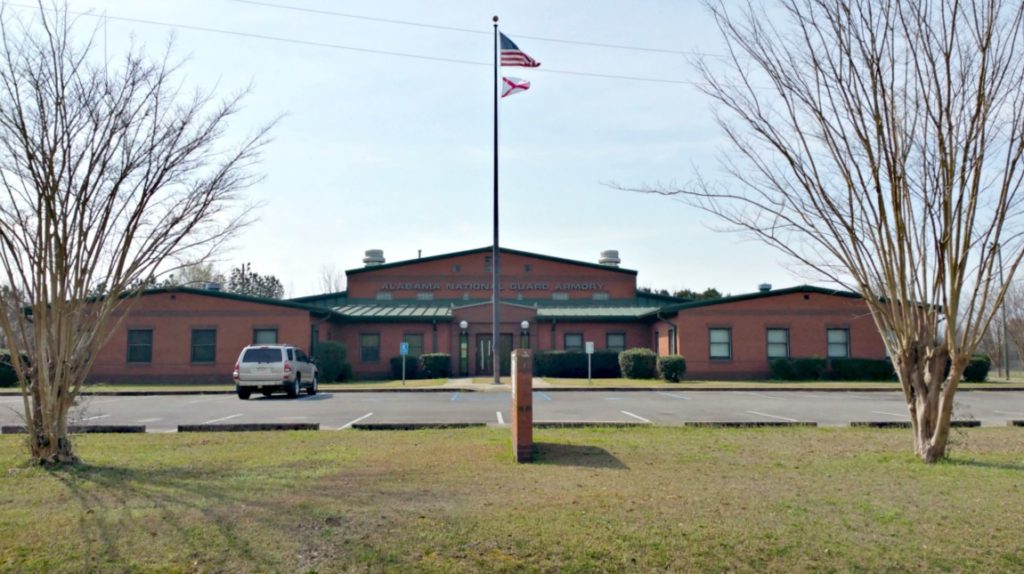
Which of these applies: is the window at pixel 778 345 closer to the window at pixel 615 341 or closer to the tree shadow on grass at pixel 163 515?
the window at pixel 615 341

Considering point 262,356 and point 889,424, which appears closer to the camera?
point 889,424

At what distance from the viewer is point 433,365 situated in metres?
36.2

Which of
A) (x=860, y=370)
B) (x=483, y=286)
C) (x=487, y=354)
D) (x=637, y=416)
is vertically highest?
(x=483, y=286)

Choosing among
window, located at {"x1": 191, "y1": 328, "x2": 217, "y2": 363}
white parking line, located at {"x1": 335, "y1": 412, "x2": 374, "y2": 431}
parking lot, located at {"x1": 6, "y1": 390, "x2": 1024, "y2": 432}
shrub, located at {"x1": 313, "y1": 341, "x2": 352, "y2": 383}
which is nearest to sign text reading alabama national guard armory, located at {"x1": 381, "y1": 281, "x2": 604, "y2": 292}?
shrub, located at {"x1": 313, "y1": 341, "x2": 352, "y2": 383}

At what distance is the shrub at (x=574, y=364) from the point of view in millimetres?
36156

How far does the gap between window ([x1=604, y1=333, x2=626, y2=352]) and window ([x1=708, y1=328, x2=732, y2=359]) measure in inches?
214

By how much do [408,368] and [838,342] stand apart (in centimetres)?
1992

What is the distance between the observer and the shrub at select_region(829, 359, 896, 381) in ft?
114

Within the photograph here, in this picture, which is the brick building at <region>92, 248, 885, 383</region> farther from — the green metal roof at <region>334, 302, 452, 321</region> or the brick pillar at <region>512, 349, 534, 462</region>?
the brick pillar at <region>512, 349, 534, 462</region>

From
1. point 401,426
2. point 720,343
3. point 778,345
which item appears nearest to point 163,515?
point 401,426

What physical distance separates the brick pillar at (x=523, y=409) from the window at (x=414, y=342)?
98.9ft

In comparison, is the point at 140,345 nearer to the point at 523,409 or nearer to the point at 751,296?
the point at 751,296

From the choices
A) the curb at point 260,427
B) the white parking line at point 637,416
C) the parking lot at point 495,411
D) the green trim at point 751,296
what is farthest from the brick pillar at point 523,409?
the green trim at point 751,296

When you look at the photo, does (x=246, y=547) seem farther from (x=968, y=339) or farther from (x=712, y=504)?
(x=968, y=339)
